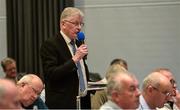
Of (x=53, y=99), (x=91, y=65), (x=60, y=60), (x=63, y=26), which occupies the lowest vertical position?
(x=91, y=65)

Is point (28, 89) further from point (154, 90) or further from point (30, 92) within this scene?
point (154, 90)

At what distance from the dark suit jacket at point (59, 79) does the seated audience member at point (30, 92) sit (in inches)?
4.0

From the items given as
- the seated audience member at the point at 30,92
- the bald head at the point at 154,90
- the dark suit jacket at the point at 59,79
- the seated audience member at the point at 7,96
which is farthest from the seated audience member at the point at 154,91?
the seated audience member at the point at 7,96

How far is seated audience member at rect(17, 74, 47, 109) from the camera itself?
3.82 metres

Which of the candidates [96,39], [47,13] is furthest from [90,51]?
[47,13]

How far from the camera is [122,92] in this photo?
3.22 metres

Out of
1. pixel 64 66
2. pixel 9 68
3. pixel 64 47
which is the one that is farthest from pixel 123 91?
pixel 9 68

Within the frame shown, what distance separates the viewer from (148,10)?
23.0 ft

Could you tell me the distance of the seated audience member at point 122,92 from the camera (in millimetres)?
3189

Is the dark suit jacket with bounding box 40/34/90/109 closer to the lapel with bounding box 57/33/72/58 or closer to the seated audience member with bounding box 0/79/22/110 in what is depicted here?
the lapel with bounding box 57/33/72/58

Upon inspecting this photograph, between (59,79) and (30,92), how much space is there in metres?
0.25

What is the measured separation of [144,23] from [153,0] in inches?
13.6

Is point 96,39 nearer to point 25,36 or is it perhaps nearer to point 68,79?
point 25,36

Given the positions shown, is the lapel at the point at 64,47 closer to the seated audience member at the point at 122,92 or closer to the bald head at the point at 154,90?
the bald head at the point at 154,90
